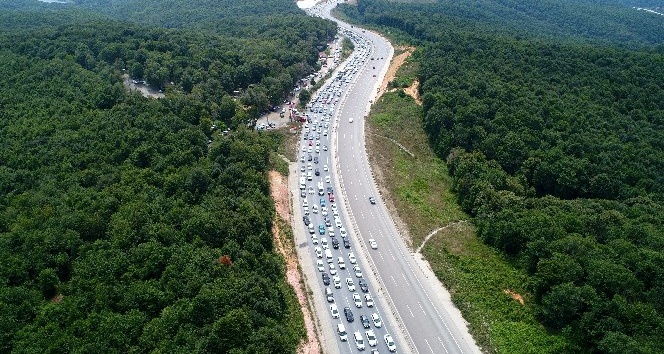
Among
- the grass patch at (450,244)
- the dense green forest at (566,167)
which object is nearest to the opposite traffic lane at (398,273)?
the grass patch at (450,244)

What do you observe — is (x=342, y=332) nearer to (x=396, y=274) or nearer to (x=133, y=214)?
(x=396, y=274)

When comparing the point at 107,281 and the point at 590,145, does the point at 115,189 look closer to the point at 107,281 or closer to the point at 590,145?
the point at 107,281

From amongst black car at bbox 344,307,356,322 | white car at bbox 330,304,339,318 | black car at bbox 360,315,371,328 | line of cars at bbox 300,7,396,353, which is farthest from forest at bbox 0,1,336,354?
black car at bbox 360,315,371,328

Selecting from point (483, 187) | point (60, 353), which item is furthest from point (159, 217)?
point (483, 187)

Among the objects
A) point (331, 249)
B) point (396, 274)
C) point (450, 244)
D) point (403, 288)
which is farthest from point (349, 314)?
point (450, 244)

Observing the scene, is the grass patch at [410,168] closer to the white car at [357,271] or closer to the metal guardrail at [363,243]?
the metal guardrail at [363,243]

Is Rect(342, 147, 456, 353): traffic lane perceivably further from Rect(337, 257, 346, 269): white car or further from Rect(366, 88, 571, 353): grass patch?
Rect(337, 257, 346, 269): white car
